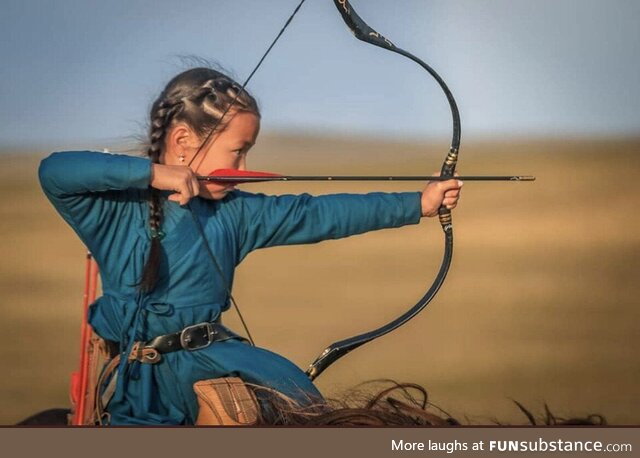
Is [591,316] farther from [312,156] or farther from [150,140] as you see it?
[150,140]

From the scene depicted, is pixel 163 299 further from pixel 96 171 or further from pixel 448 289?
pixel 448 289

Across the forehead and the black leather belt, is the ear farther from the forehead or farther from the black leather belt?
the black leather belt

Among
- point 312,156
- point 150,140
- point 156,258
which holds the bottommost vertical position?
point 156,258

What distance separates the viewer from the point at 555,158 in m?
9.24

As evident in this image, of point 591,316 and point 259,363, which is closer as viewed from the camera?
point 259,363

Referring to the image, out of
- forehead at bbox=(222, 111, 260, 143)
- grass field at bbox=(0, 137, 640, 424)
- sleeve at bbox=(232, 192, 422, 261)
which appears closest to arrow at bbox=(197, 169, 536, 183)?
forehead at bbox=(222, 111, 260, 143)

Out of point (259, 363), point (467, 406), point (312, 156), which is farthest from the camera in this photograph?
point (312, 156)

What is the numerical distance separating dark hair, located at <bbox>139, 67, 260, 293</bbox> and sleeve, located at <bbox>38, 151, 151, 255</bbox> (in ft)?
0.24

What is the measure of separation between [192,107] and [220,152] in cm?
13

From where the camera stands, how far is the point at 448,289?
24.7 ft

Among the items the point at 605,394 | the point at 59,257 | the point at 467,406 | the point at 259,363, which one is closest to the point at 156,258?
the point at 259,363

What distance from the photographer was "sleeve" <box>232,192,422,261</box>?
340 centimetres

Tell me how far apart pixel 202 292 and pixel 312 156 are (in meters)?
4.93

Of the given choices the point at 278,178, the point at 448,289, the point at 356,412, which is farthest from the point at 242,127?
the point at 448,289
